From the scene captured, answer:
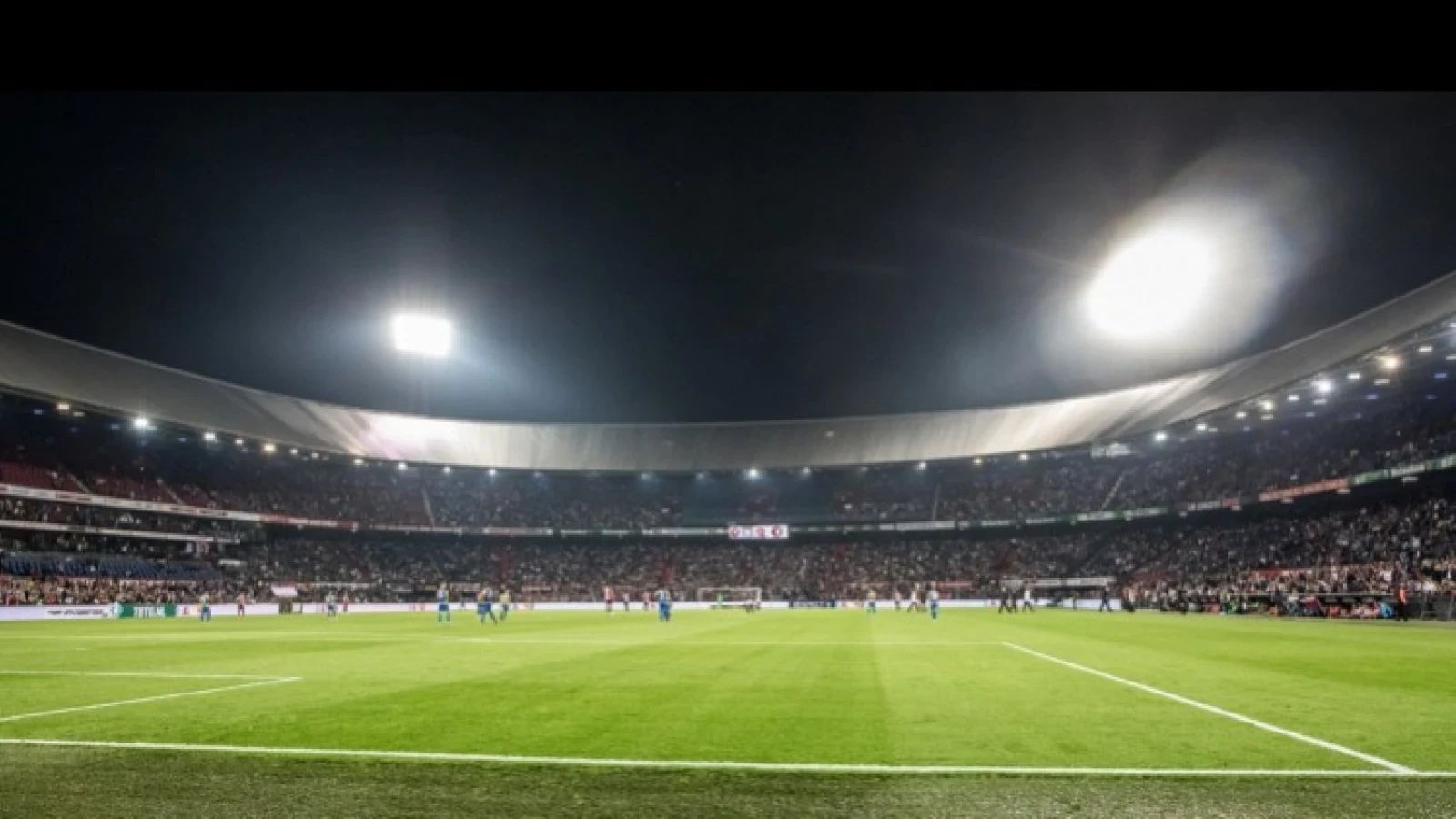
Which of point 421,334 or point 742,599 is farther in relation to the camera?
point 742,599

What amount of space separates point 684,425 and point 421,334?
39903 mm

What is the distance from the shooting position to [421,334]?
192ft

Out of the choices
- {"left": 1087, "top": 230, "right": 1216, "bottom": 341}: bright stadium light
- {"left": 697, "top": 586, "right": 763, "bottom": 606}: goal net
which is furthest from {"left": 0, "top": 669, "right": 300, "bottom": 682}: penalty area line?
{"left": 697, "top": 586, "right": 763, "bottom": 606}: goal net

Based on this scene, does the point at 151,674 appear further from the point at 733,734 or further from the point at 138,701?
the point at 733,734

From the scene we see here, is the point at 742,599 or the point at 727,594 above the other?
the point at 727,594

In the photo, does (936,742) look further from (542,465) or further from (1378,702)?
(542,465)

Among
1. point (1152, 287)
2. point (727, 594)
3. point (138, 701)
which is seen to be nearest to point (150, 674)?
point (138, 701)

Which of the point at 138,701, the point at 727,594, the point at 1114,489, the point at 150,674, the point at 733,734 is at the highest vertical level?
the point at 1114,489

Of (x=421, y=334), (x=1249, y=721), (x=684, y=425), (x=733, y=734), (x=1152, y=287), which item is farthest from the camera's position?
(x=684, y=425)

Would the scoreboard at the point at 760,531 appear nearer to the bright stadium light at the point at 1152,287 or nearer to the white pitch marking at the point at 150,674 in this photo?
the bright stadium light at the point at 1152,287

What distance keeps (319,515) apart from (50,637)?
48920 millimetres

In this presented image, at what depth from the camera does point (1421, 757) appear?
8.32 meters

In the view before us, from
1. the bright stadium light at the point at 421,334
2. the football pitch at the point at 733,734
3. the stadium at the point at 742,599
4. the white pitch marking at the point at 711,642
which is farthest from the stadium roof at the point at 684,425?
the football pitch at the point at 733,734

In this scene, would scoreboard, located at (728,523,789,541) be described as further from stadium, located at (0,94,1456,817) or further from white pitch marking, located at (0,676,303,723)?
white pitch marking, located at (0,676,303,723)
